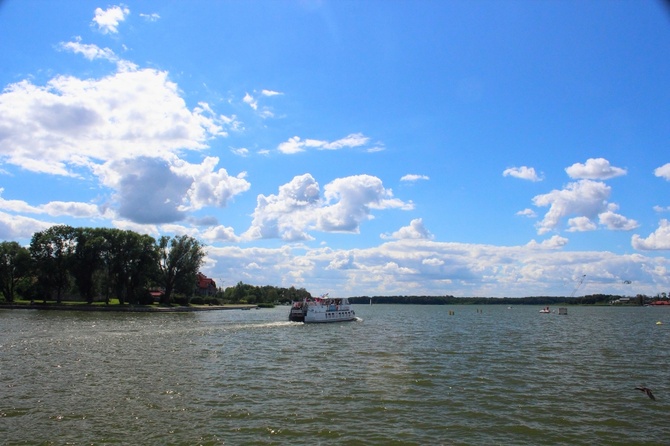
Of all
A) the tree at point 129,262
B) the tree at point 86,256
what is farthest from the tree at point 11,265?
the tree at point 129,262

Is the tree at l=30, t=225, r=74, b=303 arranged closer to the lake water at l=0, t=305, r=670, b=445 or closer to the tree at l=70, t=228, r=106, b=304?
the tree at l=70, t=228, r=106, b=304

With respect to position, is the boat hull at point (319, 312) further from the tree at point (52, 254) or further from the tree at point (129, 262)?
the tree at point (52, 254)

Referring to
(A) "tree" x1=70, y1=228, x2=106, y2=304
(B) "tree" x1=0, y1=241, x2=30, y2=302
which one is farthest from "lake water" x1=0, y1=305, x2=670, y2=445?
(B) "tree" x1=0, y1=241, x2=30, y2=302

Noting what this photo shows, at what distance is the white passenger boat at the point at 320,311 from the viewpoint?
8006 cm

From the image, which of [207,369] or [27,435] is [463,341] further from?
[27,435]

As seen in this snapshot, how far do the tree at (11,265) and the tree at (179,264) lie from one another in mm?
28588

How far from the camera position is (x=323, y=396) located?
850 inches

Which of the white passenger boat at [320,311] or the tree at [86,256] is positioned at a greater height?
the tree at [86,256]

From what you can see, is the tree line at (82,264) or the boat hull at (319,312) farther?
the tree line at (82,264)

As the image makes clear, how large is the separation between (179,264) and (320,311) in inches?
2114

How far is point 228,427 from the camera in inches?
658

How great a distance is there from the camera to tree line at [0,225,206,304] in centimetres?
10731

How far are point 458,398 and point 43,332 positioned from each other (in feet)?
141

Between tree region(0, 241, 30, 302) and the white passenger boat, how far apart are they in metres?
65.9
